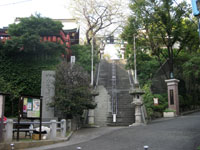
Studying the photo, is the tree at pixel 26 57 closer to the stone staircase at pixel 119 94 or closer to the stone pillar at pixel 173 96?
the stone staircase at pixel 119 94

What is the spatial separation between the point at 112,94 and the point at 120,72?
8.29 meters

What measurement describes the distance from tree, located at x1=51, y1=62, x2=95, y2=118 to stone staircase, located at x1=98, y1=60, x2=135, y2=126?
3.53 m

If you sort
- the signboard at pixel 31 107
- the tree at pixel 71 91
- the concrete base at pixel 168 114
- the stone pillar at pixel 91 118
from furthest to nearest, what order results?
1. the concrete base at pixel 168 114
2. the stone pillar at pixel 91 118
3. the tree at pixel 71 91
4. the signboard at pixel 31 107

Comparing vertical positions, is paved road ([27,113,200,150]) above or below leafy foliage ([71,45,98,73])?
below

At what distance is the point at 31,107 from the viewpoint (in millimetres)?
12062

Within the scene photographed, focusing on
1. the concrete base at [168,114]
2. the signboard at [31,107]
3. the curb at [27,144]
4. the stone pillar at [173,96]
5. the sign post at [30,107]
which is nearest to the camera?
the curb at [27,144]

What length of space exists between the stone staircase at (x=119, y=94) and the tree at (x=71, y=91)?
3.53 m

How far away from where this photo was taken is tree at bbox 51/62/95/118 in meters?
15.2

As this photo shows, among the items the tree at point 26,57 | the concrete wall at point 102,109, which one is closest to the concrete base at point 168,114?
the concrete wall at point 102,109

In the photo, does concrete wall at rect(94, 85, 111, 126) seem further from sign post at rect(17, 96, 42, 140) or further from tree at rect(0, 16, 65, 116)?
sign post at rect(17, 96, 42, 140)

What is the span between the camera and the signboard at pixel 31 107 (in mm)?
11734

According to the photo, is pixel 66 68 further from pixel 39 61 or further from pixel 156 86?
pixel 156 86

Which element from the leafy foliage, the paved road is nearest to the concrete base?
the paved road

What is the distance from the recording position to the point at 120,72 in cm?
3112
